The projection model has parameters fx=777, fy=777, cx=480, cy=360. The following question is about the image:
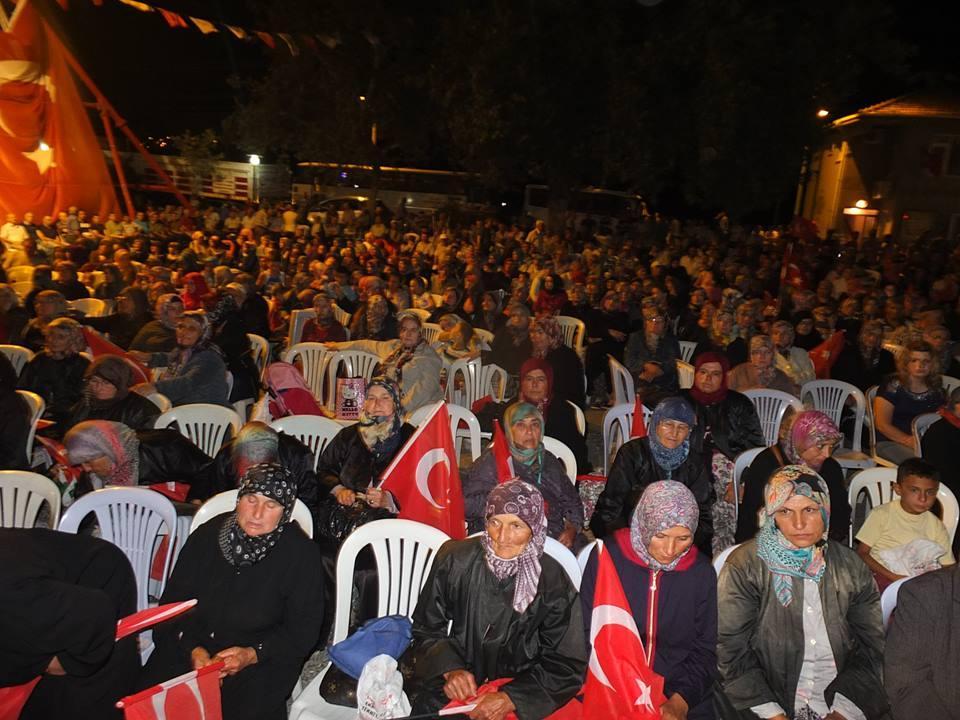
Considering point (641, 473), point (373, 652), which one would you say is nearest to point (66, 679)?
point (373, 652)

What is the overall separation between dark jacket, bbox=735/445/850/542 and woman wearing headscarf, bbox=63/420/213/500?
3008 mm

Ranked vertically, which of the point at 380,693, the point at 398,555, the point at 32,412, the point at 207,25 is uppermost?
the point at 207,25

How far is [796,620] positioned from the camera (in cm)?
308

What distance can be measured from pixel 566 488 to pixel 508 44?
16.7 metres

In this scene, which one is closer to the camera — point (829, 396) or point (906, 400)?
point (906, 400)

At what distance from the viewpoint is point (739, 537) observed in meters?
4.41

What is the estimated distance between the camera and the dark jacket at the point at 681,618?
3.10 m

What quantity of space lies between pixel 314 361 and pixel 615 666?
5228mm

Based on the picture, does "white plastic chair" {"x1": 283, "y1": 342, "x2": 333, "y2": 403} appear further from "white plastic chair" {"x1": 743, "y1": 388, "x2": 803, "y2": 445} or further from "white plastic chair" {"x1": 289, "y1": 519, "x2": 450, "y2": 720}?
"white plastic chair" {"x1": 289, "y1": 519, "x2": 450, "y2": 720}

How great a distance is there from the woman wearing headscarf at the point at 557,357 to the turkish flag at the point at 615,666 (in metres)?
3.76

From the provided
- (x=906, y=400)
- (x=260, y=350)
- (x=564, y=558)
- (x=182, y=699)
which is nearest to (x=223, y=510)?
(x=182, y=699)

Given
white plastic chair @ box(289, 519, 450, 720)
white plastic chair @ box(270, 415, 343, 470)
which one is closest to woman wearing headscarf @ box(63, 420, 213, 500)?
white plastic chair @ box(270, 415, 343, 470)

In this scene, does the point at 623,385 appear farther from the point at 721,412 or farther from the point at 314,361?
the point at 314,361

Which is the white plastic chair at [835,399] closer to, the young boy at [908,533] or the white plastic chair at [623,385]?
the white plastic chair at [623,385]
